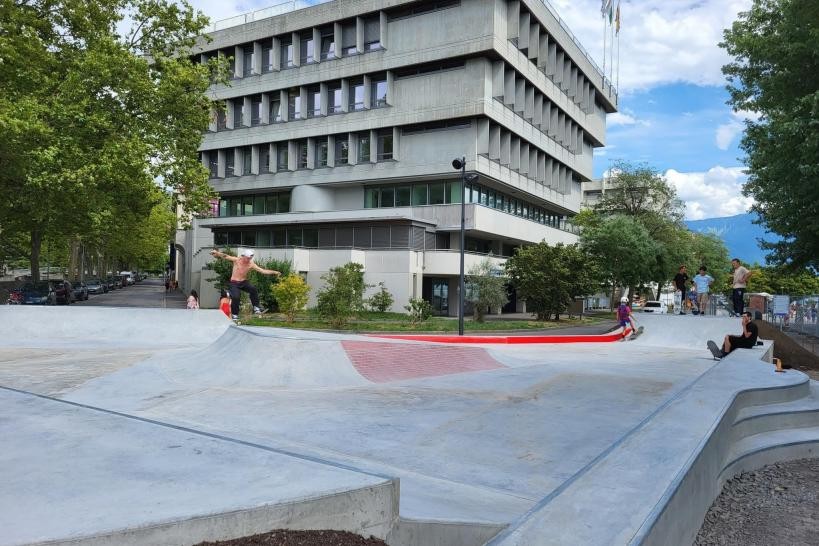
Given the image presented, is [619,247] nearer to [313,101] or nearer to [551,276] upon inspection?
[551,276]

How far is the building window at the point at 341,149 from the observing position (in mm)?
41844

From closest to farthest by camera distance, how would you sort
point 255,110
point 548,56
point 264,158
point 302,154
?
point 302,154 → point 548,56 → point 264,158 → point 255,110

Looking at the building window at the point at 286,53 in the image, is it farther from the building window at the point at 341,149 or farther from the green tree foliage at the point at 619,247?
the green tree foliage at the point at 619,247

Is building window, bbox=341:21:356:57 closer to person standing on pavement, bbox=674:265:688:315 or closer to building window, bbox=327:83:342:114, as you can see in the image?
building window, bbox=327:83:342:114

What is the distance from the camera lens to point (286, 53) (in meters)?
44.2

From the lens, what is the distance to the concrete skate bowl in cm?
1597

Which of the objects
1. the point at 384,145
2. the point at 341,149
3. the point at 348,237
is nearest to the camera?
the point at 348,237

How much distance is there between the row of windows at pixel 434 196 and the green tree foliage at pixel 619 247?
247 inches

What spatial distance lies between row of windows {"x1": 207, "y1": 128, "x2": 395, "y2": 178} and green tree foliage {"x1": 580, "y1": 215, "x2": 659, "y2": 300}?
16791 millimetres

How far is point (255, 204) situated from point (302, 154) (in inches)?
280

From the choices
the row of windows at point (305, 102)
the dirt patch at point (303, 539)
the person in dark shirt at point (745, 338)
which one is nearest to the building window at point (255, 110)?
the row of windows at point (305, 102)

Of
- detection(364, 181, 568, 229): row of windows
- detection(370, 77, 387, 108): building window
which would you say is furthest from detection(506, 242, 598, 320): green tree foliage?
detection(370, 77, 387, 108): building window

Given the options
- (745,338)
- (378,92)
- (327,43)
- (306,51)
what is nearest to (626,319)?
(745,338)

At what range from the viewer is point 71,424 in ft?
15.3
